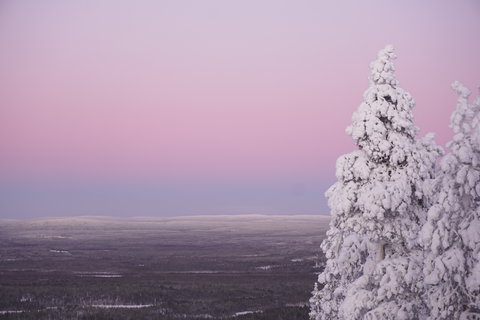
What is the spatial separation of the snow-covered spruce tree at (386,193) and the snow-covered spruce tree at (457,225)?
229 centimetres

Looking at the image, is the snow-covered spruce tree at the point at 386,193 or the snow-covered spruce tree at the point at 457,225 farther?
the snow-covered spruce tree at the point at 386,193

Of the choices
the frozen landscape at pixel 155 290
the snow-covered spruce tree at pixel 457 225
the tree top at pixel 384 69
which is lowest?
the frozen landscape at pixel 155 290

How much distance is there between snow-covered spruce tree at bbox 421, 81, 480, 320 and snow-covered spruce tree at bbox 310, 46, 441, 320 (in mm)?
2285

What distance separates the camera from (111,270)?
78.6 metres

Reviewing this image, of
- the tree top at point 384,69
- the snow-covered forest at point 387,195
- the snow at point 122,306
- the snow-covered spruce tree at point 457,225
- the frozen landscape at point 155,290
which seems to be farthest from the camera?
the snow at point 122,306

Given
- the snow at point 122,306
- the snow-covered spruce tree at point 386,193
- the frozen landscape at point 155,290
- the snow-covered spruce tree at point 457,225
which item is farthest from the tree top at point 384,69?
the snow at point 122,306

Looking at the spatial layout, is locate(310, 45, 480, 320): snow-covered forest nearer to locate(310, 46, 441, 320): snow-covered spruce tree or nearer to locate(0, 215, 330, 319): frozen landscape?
locate(310, 46, 441, 320): snow-covered spruce tree

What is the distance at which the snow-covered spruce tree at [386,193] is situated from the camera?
17172 mm

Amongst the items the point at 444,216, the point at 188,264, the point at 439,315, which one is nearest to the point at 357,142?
the point at 444,216

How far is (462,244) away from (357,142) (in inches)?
195

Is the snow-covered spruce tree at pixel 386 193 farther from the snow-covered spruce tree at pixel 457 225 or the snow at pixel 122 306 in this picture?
the snow at pixel 122 306

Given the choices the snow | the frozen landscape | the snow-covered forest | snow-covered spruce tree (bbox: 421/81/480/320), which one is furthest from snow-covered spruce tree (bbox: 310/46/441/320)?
the snow

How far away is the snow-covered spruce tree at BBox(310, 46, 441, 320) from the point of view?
17172mm

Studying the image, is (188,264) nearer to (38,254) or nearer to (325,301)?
(38,254)
